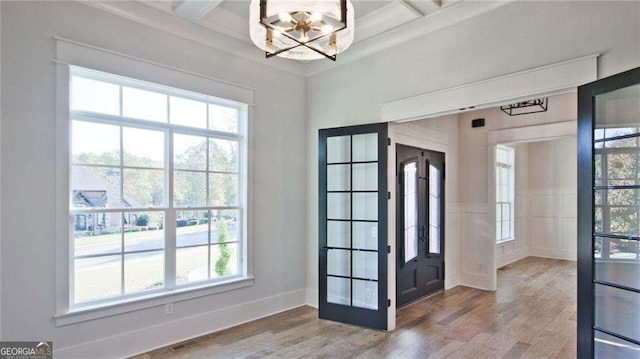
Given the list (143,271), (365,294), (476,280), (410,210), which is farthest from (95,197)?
(476,280)

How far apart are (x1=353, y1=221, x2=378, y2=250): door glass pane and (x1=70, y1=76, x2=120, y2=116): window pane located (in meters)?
2.90

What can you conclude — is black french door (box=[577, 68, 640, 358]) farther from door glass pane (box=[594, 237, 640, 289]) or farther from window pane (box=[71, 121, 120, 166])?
window pane (box=[71, 121, 120, 166])

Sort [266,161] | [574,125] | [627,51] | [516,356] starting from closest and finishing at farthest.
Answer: [627,51], [516,356], [266,161], [574,125]

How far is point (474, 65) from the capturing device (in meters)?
3.27

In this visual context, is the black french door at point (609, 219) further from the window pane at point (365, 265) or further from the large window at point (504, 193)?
the large window at point (504, 193)

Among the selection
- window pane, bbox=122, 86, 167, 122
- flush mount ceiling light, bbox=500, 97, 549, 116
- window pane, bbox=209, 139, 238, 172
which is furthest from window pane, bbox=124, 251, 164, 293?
flush mount ceiling light, bbox=500, 97, 549, 116

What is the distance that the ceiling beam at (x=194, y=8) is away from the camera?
3.32m

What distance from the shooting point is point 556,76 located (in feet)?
9.07

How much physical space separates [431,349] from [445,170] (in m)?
3.06

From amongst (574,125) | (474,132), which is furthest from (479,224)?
(574,125)

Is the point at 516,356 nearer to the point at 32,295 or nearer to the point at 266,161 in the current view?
the point at 266,161

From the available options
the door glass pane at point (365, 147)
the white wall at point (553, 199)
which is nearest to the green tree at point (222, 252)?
the door glass pane at point (365, 147)

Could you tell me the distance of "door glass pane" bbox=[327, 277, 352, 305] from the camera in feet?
14.1

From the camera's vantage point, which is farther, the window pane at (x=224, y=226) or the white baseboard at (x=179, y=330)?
the window pane at (x=224, y=226)
